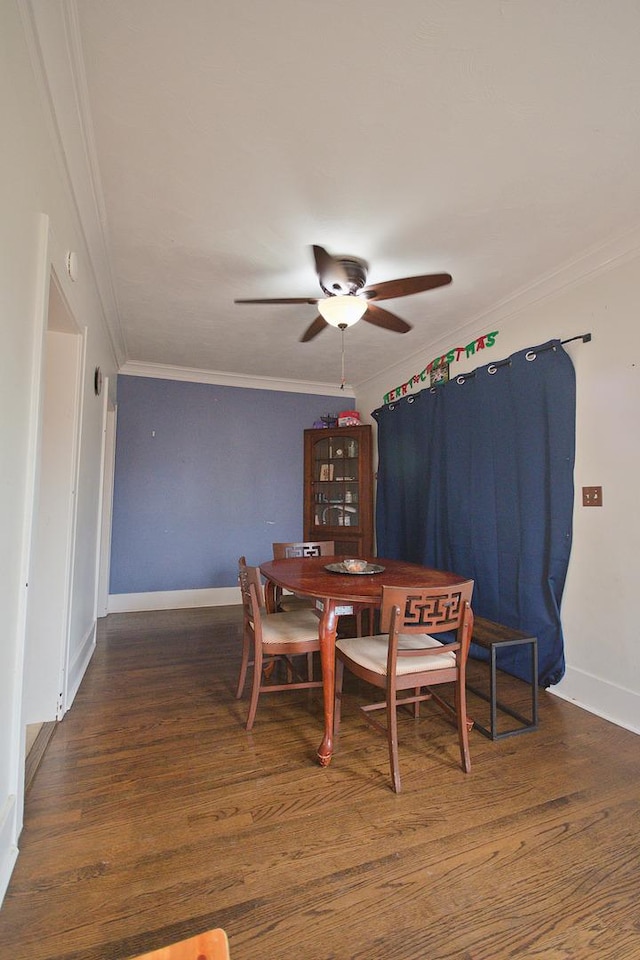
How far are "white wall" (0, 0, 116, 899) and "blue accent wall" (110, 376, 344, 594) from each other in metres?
2.83

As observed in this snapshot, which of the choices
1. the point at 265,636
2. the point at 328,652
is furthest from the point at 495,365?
the point at 265,636

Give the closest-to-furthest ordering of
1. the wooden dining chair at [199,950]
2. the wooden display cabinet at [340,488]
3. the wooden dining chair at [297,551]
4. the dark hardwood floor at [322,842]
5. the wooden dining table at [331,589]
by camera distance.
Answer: the wooden dining chair at [199,950] < the dark hardwood floor at [322,842] < the wooden dining table at [331,589] < the wooden dining chair at [297,551] < the wooden display cabinet at [340,488]

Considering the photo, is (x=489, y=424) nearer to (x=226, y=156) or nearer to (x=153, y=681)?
(x=226, y=156)

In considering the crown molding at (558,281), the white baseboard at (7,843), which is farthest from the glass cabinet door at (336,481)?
the white baseboard at (7,843)

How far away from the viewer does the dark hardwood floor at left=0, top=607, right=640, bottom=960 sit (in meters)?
1.09

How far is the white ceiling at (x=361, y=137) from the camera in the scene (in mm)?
1250

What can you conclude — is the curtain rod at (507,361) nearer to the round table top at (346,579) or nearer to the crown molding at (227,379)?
the round table top at (346,579)

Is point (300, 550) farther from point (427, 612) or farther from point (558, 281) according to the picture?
point (558, 281)

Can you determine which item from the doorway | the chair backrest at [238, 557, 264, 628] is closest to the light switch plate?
the chair backrest at [238, 557, 264, 628]

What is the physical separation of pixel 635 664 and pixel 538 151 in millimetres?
2416

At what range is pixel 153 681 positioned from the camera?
2609 mm

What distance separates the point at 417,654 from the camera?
1.79 m

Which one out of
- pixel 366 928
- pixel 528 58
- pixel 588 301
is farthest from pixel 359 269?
pixel 366 928

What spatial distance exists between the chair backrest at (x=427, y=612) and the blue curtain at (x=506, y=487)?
3.40 feet
